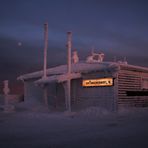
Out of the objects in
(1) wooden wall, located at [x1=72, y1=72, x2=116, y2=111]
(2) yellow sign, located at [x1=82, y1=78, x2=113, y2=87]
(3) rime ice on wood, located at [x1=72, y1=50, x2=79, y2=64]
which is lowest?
(1) wooden wall, located at [x1=72, y1=72, x2=116, y2=111]

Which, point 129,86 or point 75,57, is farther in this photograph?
point 75,57

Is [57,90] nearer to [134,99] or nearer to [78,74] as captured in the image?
[78,74]

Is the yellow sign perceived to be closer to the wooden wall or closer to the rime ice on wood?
the wooden wall

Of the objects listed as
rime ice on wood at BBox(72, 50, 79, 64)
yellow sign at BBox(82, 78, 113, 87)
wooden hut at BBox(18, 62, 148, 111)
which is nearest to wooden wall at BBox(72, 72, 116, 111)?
wooden hut at BBox(18, 62, 148, 111)

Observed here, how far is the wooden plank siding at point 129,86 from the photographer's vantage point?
20.5m

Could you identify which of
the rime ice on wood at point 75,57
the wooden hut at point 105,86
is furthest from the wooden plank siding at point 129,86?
the rime ice on wood at point 75,57

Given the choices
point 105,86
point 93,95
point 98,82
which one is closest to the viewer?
point 105,86

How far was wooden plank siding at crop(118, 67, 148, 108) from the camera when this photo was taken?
809 inches

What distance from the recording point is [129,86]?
846 inches

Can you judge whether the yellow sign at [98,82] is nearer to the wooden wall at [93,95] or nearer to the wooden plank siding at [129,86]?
the wooden wall at [93,95]

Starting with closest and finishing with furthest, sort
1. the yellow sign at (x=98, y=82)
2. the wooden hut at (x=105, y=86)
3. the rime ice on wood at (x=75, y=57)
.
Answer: the wooden hut at (x=105, y=86) < the yellow sign at (x=98, y=82) < the rime ice on wood at (x=75, y=57)

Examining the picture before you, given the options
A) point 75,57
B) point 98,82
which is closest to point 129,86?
point 98,82

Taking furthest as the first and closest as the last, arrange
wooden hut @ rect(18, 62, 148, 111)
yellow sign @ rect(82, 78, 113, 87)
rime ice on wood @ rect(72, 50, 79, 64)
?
rime ice on wood @ rect(72, 50, 79, 64) < yellow sign @ rect(82, 78, 113, 87) < wooden hut @ rect(18, 62, 148, 111)

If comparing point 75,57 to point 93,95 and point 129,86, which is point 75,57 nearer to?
point 93,95
